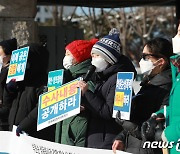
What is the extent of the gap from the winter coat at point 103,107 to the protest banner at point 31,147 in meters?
0.18

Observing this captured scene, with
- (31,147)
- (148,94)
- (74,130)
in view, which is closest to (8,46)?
(31,147)

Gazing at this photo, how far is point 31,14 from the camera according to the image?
7.61m

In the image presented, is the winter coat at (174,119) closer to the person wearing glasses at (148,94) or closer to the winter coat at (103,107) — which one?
the person wearing glasses at (148,94)

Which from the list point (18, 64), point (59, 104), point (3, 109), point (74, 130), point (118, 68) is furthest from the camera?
point (3, 109)

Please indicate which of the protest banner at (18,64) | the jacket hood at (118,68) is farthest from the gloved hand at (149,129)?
the protest banner at (18,64)

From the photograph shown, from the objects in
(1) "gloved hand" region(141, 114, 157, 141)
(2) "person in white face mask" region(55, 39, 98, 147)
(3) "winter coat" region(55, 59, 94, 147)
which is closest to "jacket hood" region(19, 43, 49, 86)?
(2) "person in white face mask" region(55, 39, 98, 147)

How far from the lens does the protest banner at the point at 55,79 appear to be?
4574 millimetres

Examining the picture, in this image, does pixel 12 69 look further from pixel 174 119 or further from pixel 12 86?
pixel 174 119

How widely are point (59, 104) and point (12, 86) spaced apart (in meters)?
1.15

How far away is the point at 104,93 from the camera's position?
4211mm

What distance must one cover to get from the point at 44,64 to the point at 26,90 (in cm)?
38

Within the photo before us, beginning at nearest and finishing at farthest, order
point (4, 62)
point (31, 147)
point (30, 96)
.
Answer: point (31, 147)
point (30, 96)
point (4, 62)

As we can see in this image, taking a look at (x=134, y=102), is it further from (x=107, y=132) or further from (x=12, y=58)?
(x=12, y=58)

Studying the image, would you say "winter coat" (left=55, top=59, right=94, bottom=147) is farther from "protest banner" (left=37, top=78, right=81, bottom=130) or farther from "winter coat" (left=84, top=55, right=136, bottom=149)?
"protest banner" (left=37, top=78, right=81, bottom=130)
